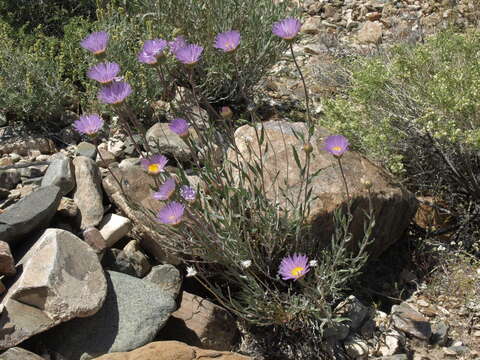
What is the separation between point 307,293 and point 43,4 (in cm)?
386

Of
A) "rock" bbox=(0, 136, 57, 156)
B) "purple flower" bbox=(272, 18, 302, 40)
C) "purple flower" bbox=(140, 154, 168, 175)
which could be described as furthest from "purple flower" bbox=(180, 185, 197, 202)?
"rock" bbox=(0, 136, 57, 156)

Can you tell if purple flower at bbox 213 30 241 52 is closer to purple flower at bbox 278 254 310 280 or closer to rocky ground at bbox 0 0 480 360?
rocky ground at bbox 0 0 480 360

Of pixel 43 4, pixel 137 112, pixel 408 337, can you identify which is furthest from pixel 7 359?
Result: pixel 43 4

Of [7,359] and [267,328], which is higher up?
[7,359]

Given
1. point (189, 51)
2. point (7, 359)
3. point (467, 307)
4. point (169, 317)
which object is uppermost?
point (189, 51)

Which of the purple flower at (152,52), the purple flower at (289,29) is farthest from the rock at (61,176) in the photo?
the purple flower at (289,29)

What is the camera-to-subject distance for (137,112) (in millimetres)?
4285

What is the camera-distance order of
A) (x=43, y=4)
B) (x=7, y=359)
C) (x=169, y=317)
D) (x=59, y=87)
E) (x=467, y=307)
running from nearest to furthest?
(x=7, y=359), (x=169, y=317), (x=467, y=307), (x=59, y=87), (x=43, y=4)

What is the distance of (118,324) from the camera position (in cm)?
274

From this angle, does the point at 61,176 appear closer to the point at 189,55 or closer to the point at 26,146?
the point at 26,146

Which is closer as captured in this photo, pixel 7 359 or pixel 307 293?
pixel 7 359

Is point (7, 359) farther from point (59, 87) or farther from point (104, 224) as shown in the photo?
point (59, 87)

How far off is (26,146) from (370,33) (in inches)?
142

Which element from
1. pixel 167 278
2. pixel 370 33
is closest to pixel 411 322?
pixel 167 278
